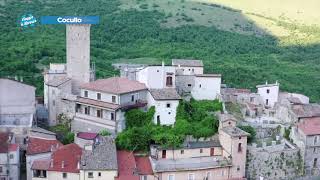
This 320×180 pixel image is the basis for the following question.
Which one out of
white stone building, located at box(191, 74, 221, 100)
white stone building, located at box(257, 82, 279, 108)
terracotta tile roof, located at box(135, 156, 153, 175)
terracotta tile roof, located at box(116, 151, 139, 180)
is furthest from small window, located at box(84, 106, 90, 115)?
white stone building, located at box(257, 82, 279, 108)

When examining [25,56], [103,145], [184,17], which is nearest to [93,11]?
[184,17]

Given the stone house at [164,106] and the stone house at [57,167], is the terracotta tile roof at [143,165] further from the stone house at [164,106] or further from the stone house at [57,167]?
the stone house at [57,167]

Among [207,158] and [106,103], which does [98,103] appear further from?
[207,158]

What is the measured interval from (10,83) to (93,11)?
239 feet

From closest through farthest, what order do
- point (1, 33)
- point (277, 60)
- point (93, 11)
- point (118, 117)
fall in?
point (118, 117) < point (1, 33) < point (277, 60) < point (93, 11)

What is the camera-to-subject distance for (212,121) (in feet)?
156

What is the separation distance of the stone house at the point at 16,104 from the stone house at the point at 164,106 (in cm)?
1020

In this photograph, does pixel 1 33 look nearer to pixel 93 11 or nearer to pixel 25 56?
pixel 25 56

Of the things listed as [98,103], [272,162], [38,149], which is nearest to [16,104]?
[38,149]

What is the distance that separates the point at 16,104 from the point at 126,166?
11.7m

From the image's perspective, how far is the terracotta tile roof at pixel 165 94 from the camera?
156 ft

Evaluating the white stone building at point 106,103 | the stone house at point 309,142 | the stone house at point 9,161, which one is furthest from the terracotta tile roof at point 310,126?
the stone house at point 9,161

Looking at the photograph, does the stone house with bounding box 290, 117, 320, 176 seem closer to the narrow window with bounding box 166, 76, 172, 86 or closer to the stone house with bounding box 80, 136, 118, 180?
the narrow window with bounding box 166, 76, 172, 86

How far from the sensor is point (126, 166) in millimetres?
42656
